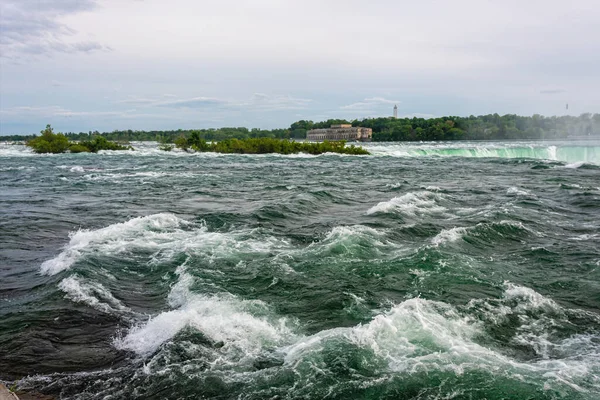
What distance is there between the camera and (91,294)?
363 inches

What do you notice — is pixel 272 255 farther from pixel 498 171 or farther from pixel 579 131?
pixel 579 131

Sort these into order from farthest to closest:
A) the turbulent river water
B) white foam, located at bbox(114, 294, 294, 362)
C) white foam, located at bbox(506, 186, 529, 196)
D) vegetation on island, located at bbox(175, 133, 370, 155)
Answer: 1. vegetation on island, located at bbox(175, 133, 370, 155)
2. white foam, located at bbox(506, 186, 529, 196)
3. white foam, located at bbox(114, 294, 294, 362)
4. the turbulent river water

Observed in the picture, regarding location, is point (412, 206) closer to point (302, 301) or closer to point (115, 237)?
point (302, 301)

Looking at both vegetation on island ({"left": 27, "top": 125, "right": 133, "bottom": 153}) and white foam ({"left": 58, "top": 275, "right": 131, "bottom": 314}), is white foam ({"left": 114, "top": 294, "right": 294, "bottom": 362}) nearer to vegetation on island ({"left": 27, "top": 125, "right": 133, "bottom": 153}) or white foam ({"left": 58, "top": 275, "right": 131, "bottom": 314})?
white foam ({"left": 58, "top": 275, "right": 131, "bottom": 314})

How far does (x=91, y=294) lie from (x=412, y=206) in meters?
12.6

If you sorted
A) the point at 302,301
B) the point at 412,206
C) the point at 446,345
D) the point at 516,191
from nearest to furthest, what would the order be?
the point at 446,345 → the point at 302,301 → the point at 412,206 → the point at 516,191

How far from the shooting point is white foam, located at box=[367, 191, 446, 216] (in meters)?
17.7

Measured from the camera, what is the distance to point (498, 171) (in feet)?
119

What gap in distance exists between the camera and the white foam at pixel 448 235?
519 inches

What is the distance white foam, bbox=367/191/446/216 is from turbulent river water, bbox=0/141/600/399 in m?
0.18

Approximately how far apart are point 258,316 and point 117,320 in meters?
2.34

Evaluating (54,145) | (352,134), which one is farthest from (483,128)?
(54,145)

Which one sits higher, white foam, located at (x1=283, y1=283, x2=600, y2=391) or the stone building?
the stone building

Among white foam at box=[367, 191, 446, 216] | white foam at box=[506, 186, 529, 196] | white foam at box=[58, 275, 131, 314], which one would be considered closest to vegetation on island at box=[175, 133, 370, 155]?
white foam at box=[506, 186, 529, 196]
